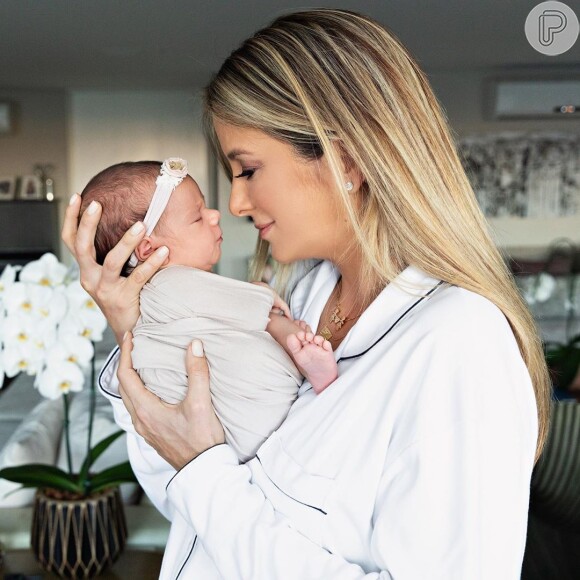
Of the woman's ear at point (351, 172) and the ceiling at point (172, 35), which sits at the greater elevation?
the ceiling at point (172, 35)

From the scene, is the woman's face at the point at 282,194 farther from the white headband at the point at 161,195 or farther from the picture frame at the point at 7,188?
the picture frame at the point at 7,188

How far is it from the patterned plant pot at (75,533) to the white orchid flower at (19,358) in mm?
362

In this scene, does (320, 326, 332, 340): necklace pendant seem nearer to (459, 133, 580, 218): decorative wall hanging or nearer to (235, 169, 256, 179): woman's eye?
(235, 169, 256, 179): woman's eye

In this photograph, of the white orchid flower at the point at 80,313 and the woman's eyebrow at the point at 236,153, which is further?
the white orchid flower at the point at 80,313

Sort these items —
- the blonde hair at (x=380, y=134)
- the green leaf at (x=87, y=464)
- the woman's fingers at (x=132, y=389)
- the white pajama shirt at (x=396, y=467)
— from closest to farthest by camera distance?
the white pajama shirt at (x=396, y=467)
the blonde hair at (x=380, y=134)
the woman's fingers at (x=132, y=389)
the green leaf at (x=87, y=464)

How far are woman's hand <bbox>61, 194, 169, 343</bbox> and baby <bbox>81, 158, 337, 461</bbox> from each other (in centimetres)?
2

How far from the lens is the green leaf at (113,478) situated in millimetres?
2039

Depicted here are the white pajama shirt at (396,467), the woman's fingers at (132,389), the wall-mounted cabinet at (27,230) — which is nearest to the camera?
the white pajama shirt at (396,467)

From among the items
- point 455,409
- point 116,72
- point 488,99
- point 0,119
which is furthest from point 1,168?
point 455,409

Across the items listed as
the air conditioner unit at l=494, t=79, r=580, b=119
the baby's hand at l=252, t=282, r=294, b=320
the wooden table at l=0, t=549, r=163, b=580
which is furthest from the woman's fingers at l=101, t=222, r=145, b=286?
the air conditioner unit at l=494, t=79, r=580, b=119

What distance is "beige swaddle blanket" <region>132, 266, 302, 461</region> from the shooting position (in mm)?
1172

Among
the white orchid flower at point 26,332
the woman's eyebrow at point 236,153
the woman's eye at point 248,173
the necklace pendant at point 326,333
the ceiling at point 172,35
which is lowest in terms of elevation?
the white orchid flower at point 26,332

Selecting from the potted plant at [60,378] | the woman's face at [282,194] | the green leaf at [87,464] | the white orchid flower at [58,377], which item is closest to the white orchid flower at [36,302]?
the potted plant at [60,378]

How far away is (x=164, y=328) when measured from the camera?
1.22 meters
